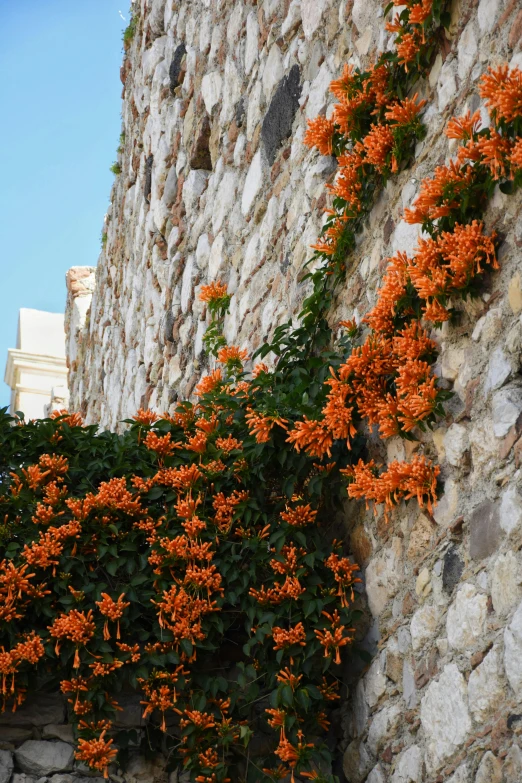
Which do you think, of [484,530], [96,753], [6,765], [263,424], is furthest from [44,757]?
[484,530]

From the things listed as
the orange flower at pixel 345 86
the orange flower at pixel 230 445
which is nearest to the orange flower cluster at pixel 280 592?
the orange flower at pixel 230 445

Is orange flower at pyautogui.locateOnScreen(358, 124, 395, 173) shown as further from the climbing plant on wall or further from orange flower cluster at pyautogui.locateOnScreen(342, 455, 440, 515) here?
orange flower cluster at pyautogui.locateOnScreen(342, 455, 440, 515)

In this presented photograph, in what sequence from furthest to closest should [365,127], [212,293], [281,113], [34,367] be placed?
[34,367], [212,293], [281,113], [365,127]

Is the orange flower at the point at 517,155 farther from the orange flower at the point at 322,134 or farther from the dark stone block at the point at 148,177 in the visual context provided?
the dark stone block at the point at 148,177

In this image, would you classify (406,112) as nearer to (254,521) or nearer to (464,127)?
(464,127)

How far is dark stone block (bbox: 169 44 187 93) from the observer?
244 inches

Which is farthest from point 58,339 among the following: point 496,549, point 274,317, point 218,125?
point 496,549

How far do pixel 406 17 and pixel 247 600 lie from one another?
206cm

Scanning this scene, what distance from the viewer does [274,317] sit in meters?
4.32

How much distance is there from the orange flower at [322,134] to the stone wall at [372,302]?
0.29 meters

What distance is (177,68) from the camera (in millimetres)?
6250

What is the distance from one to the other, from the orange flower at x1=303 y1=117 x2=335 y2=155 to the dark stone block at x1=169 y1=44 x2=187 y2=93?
2.84 metres

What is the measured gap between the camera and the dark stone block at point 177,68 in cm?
619

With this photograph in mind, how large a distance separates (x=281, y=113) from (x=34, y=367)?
1039cm
